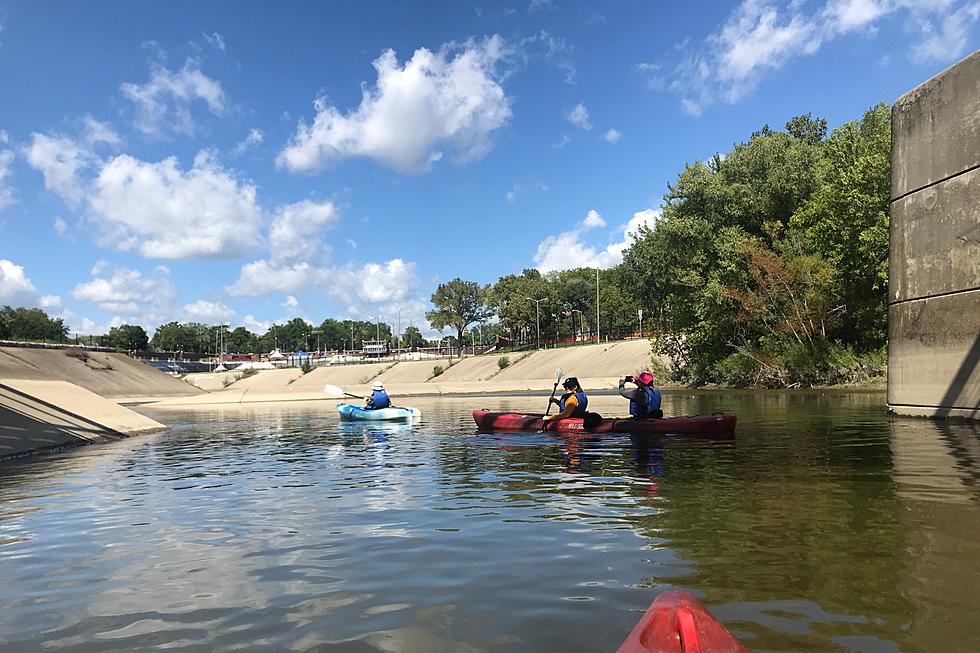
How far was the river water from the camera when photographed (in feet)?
14.8

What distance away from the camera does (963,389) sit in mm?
16359

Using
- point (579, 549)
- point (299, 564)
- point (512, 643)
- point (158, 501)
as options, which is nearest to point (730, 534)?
point (579, 549)

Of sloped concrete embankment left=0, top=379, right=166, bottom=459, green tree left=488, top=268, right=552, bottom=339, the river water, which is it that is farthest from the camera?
green tree left=488, top=268, right=552, bottom=339

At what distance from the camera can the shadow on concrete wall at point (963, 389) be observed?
51.4 ft

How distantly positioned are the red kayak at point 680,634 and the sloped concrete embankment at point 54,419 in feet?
54.8

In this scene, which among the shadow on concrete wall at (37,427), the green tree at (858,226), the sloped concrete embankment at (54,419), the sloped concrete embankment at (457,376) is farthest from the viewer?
the sloped concrete embankment at (457,376)

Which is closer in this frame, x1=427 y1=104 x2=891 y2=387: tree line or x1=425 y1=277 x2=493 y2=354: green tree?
x1=427 y1=104 x2=891 y2=387: tree line

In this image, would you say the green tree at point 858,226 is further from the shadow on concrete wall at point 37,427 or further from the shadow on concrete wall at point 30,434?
the shadow on concrete wall at point 30,434

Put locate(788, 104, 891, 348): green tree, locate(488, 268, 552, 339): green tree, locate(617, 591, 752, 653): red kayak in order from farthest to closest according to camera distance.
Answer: locate(488, 268, 552, 339): green tree
locate(788, 104, 891, 348): green tree
locate(617, 591, 752, 653): red kayak

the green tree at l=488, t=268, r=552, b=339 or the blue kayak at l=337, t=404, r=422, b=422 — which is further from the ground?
the green tree at l=488, t=268, r=552, b=339

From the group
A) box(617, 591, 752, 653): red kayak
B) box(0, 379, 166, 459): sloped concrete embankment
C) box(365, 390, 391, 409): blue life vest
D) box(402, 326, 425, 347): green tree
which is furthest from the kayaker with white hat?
box(402, 326, 425, 347): green tree

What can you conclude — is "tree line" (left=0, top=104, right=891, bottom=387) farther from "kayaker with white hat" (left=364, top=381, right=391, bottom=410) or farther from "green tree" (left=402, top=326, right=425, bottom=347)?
"green tree" (left=402, top=326, right=425, bottom=347)

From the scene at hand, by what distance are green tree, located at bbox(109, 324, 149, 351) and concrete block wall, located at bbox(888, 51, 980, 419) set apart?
172739 millimetres

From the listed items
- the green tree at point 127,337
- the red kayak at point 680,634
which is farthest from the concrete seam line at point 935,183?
the green tree at point 127,337
